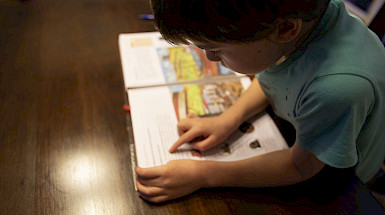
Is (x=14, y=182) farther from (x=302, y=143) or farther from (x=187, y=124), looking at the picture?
(x=302, y=143)

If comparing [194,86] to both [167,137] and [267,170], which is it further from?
[267,170]

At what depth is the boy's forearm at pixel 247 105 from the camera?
695mm

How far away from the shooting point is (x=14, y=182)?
1.82 feet

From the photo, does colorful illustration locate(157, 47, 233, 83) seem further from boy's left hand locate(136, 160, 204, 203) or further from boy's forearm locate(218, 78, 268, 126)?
boy's left hand locate(136, 160, 204, 203)

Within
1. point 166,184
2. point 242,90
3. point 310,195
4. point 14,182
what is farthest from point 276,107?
point 14,182

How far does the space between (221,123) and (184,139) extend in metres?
0.10

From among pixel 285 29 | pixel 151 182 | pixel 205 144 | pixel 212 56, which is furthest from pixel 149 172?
pixel 285 29

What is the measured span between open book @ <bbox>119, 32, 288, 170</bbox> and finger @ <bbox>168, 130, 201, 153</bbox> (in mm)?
13

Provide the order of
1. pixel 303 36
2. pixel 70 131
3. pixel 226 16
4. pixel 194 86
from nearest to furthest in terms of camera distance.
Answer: pixel 226 16
pixel 303 36
pixel 70 131
pixel 194 86

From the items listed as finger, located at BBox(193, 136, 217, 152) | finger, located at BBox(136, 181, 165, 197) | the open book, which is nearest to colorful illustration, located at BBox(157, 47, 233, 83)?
the open book

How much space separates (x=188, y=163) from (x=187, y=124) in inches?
4.1

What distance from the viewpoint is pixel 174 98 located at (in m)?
0.75

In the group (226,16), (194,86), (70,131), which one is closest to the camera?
(226,16)

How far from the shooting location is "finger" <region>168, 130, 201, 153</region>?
63 cm
